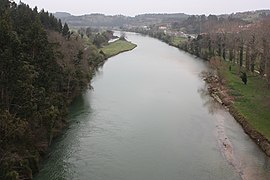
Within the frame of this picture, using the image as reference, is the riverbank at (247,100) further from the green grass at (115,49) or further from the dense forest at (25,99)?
the green grass at (115,49)

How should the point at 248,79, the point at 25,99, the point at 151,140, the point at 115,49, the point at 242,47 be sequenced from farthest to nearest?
the point at 115,49
the point at 242,47
the point at 248,79
the point at 151,140
the point at 25,99

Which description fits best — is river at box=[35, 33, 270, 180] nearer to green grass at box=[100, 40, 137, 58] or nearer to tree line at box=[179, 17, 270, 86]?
tree line at box=[179, 17, 270, 86]

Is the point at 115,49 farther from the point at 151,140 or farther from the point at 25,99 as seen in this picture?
the point at 25,99

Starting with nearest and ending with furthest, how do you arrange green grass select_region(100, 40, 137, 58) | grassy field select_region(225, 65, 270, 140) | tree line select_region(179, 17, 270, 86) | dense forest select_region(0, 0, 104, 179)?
dense forest select_region(0, 0, 104, 179), grassy field select_region(225, 65, 270, 140), tree line select_region(179, 17, 270, 86), green grass select_region(100, 40, 137, 58)

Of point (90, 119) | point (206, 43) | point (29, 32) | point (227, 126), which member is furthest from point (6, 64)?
point (206, 43)

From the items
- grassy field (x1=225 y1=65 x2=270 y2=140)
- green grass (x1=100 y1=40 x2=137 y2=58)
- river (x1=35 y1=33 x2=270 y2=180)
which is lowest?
river (x1=35 y1=33 x2=270 y2=180)

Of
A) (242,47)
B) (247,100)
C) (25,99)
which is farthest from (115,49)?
(25,99)

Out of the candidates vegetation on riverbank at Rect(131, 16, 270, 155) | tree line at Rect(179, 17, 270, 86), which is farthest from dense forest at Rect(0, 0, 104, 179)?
tree line at Rect(179, 17, 270, 86)

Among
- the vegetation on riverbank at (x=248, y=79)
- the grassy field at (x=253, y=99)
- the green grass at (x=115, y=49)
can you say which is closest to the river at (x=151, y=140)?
the vegetation on riverbank at (x=248, y=79)
